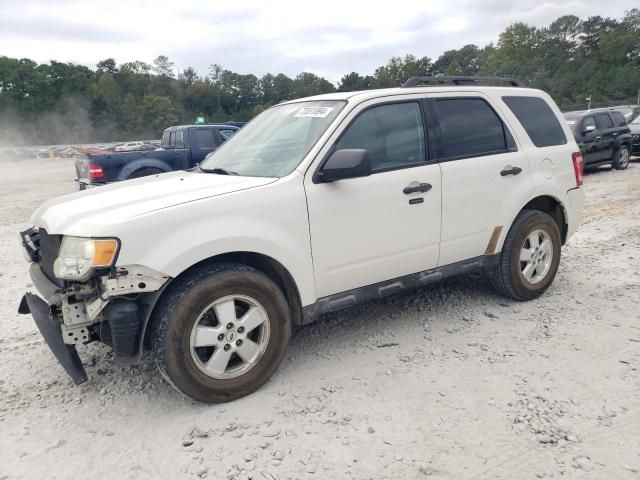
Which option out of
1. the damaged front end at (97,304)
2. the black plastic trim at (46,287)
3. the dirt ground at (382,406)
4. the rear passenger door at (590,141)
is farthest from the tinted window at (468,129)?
the rear passenger door at (590,141)

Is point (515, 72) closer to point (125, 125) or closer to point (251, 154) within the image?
point (125, 125)

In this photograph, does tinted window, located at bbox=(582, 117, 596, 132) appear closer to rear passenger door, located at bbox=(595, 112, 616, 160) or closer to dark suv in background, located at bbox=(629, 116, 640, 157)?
rear passenger door, located at bbox=(595, 112, 616, 160)

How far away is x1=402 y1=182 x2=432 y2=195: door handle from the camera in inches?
145

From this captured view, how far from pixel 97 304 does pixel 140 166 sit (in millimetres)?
7720

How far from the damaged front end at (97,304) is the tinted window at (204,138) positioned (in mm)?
8288

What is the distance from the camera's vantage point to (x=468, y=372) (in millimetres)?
3412

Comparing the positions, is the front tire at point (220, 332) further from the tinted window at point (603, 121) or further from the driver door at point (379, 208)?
the tinted window at point (603, 121)

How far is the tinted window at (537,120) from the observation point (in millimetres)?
4539

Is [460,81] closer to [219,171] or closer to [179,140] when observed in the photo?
[219,171]

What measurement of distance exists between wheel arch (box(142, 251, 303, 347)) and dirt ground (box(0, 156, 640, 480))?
1.65 ft

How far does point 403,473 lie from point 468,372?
1.15 m

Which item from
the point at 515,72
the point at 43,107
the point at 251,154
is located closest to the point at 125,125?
the point at 43,107

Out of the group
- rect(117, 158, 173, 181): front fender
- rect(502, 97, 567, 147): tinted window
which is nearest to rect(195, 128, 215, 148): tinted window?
rect(117, 158, 173, 181): front fender

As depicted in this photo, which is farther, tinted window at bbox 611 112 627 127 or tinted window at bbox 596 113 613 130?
tinted window at bbox 611 112 627 127
